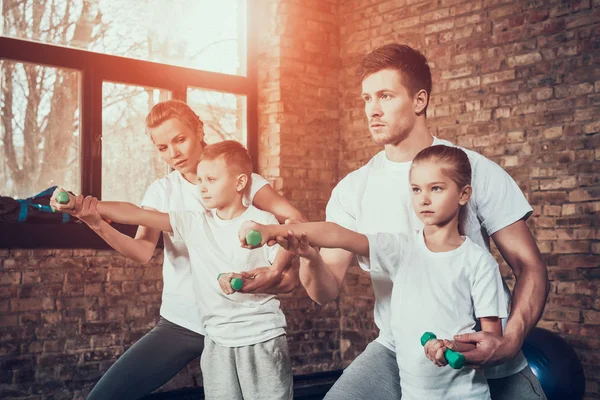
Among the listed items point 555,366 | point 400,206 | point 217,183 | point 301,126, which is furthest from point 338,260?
point 301,126

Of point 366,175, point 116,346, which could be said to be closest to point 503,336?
point 366,175

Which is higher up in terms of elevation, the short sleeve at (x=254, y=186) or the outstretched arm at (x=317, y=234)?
the short sleeve at (x=254, y=186)

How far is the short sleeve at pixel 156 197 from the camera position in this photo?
3.32m

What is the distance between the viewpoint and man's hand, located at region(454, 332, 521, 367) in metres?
2.05

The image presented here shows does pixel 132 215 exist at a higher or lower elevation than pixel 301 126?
lower

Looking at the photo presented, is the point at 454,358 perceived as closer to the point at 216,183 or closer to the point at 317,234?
the point at 317,234

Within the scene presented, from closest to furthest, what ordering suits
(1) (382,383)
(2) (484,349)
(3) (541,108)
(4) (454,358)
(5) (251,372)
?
(4) (454,358)
(2) (484,349)
(1) (382,383)
(5) (251,372)
(3) (541,108)

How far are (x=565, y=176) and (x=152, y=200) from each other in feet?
8.49

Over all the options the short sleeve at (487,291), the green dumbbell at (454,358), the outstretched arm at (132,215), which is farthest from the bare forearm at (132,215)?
the green dumbbell at (454,358)

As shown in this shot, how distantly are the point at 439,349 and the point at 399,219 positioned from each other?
588mm

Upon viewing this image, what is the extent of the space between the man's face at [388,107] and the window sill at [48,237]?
279 centimetres

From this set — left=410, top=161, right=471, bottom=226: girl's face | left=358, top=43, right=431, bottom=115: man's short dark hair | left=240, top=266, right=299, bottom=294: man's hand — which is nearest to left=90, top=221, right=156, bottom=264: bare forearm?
left=240, top=266, right=299, bottom=294: man's hand

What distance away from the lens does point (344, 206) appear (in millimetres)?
2668

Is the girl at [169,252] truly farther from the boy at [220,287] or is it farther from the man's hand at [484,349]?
the man's hand at [484,349]
